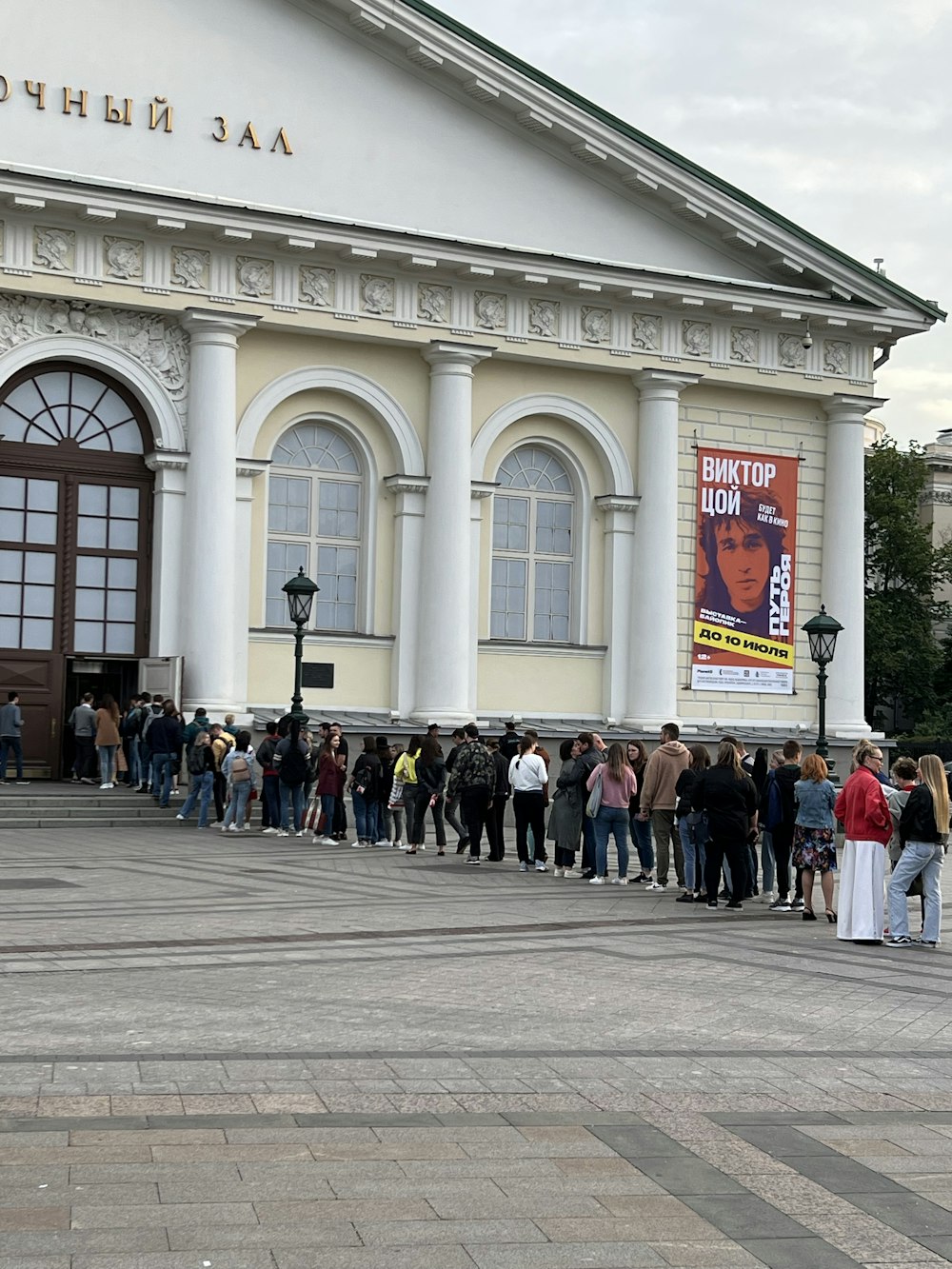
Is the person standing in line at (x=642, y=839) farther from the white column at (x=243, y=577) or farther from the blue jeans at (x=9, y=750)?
the blue jeans at (x=9, y=750)

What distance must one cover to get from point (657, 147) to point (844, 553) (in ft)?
27.1

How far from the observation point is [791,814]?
722 inches

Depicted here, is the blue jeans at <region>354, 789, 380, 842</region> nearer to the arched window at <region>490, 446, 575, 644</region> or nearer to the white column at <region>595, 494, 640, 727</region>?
the arched window at <region>490, 446, 575, 644</region>

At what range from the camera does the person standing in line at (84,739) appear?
27.4m

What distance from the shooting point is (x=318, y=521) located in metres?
30.1

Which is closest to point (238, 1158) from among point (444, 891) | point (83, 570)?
point (444, 891)

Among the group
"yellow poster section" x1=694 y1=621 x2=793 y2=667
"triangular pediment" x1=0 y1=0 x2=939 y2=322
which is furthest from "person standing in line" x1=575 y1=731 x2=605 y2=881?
"yellow poster section" x1=694 y1=621 x2=793 y2=667

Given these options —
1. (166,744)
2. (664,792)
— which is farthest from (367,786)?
(664,792)

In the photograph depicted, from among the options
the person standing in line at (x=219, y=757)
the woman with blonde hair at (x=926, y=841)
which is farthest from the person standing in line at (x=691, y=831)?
the person standing in line at (x=219, y=757)

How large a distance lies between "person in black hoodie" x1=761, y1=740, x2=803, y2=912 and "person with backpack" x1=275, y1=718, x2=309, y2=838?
7.51m

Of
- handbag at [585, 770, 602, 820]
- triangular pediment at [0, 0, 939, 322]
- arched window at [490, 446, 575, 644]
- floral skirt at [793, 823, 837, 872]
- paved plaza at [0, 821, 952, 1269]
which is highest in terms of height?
triangular pediment at [0, 0, 939, 322]

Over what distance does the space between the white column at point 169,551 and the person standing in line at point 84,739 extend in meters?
1.64

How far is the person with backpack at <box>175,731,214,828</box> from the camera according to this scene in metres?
25.1

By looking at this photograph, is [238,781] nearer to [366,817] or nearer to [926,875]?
[366,817]
